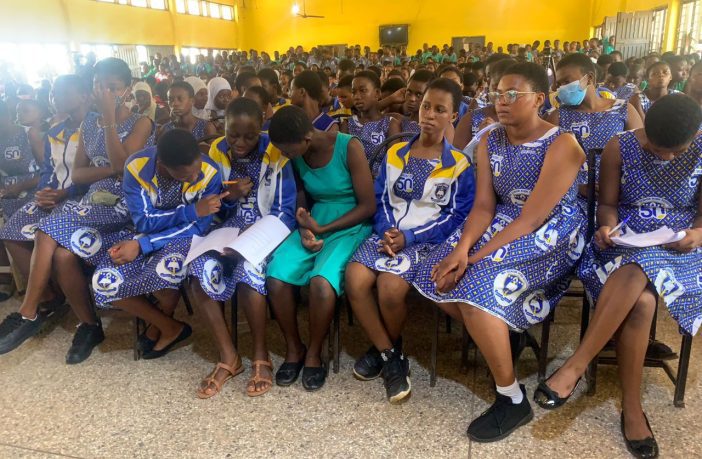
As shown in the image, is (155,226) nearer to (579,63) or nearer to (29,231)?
(29,231)

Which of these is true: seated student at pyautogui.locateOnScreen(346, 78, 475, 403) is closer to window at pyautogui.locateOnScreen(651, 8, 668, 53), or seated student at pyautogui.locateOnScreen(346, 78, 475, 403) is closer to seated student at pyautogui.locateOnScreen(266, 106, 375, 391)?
seated student at pyautogui.locateOnScreen(266, 106, 375, 391)

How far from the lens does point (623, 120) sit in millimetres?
2984

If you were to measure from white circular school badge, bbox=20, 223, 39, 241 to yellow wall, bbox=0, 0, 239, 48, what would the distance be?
14.1 metres

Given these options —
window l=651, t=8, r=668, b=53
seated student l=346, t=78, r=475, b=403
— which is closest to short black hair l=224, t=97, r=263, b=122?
seated student l=346, t=78, r=475, b=403

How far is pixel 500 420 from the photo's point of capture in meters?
2.08

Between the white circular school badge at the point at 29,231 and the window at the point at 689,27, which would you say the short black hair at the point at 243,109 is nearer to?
the white circular school badge at the point at 29,231

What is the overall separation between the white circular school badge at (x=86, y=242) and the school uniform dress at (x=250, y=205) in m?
0.68

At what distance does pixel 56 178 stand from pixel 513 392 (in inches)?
115

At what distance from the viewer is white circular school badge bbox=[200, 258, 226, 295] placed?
248 cm

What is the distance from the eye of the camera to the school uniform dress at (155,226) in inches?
102

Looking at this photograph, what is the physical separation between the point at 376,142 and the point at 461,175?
4.36 feet

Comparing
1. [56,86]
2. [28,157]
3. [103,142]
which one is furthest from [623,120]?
[28,157]

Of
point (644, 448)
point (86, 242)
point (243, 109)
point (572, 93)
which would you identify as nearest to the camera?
point (644, 448)

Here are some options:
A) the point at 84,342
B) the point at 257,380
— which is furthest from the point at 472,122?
the point at 84,342
